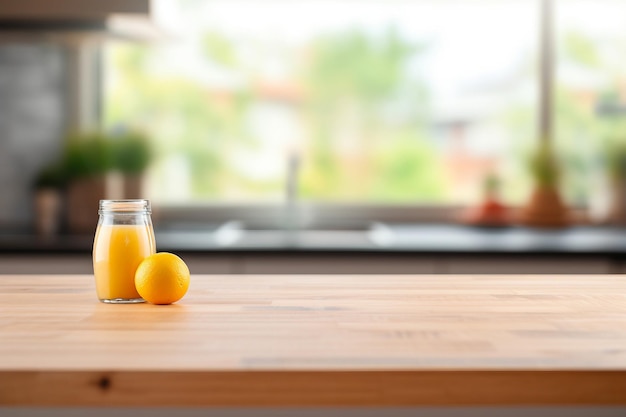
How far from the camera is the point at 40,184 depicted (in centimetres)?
352

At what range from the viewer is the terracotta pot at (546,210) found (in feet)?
11.6

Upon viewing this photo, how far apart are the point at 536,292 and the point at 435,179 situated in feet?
7.22

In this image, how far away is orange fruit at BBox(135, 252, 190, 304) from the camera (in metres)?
1.41

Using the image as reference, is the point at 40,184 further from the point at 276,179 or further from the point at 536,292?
the point at 536,292

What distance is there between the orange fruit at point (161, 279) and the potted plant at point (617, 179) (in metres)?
2.65

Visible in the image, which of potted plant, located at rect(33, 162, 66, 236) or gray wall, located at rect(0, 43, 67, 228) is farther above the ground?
gray wall, located at rect(0, 43, 67, 228)

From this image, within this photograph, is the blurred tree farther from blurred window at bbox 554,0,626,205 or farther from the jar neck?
the jar neck

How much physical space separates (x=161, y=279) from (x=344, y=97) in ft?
8.12

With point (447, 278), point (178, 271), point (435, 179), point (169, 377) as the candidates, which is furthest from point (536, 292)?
point (435, 179)

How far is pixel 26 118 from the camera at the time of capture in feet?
11.8

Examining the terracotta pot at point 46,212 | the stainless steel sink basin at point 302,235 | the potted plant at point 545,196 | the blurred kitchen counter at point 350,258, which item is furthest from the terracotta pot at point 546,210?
the terracotta pot at point 46,212

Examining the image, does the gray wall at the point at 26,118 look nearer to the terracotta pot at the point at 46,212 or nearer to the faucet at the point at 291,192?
the terracotta pot at the point at 46,212

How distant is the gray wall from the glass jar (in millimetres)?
2213

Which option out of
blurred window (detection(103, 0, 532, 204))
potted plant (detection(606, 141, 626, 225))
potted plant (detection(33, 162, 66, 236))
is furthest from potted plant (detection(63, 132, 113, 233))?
potted plant (detection(606, 141, 626, 225))
